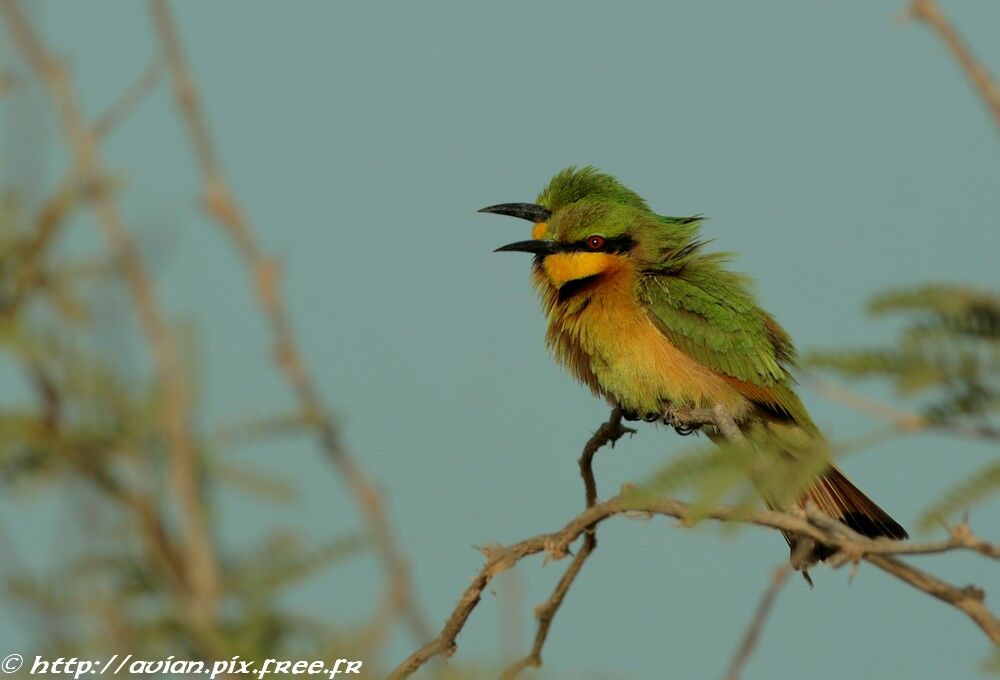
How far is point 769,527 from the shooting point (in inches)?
61.7

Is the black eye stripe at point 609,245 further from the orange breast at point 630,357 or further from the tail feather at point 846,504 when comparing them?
the tail feather at point 846,504

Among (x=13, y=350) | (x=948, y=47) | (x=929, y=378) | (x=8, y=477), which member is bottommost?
(x=8, y=477)

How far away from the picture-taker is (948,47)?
1.25 m

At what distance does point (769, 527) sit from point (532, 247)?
2284 millimetres

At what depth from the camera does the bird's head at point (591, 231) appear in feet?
12.0

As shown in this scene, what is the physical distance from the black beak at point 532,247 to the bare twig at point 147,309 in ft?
5.88

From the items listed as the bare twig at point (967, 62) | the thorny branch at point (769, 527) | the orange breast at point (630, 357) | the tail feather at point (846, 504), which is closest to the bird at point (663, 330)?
the orange breast at point (630, 357)

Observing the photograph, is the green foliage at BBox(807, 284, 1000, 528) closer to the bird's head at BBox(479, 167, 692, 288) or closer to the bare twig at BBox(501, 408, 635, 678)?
the bare twig at BBox(501, 408, 635, 678)

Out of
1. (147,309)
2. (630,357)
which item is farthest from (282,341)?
(630,357)

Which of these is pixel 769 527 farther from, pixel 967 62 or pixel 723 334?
pixel 723 334

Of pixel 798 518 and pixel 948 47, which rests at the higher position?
pixel 948 47

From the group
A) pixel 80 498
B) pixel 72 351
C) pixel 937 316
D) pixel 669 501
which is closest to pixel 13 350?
pixel 72 351

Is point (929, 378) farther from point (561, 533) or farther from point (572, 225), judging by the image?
point (572, 225)

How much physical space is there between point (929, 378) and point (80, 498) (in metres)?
1.30
